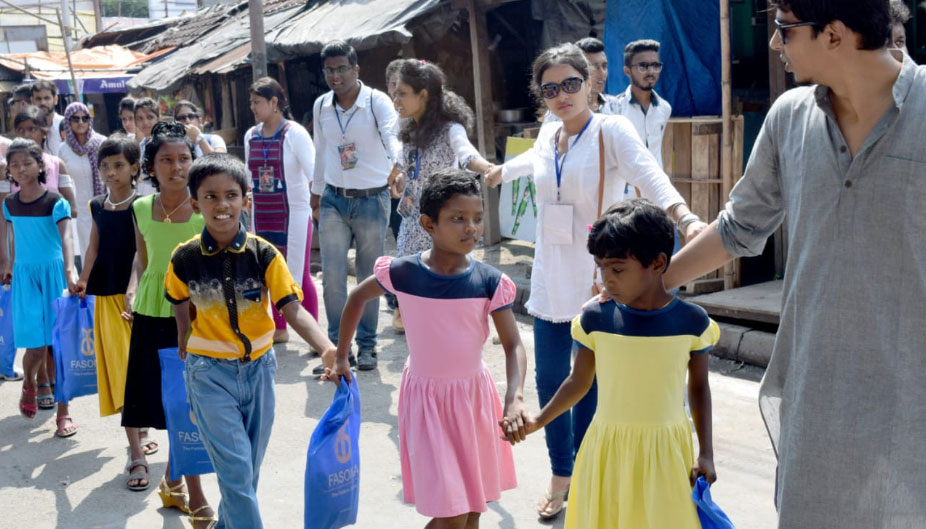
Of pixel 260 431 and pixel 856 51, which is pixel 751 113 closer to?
pixel 260 431

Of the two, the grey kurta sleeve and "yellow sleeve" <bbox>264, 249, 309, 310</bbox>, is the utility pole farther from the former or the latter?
the grey kurta sleeve

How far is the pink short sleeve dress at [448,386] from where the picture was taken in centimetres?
336

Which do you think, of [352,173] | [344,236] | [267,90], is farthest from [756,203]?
[267,90]

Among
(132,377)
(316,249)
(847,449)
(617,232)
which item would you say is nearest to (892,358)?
(847,449)

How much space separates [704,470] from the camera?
2.74 meters

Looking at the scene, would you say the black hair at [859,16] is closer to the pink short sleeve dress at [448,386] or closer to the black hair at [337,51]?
the pink short sleeve dress at [448,386]

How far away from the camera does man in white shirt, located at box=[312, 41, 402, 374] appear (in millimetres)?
6598

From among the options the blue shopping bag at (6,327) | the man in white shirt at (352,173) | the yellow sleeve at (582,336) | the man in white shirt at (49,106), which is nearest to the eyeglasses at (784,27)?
the yellow sleeve at (582,336)

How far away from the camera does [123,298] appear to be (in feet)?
16.9

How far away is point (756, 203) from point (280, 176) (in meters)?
4.82

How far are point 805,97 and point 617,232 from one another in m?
0.66

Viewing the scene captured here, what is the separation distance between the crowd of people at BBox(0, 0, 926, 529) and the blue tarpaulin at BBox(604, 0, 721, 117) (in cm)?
180

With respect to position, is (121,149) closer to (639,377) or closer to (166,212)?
(166,212)

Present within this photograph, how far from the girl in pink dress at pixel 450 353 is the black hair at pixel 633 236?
637mm
